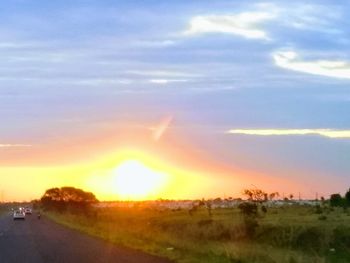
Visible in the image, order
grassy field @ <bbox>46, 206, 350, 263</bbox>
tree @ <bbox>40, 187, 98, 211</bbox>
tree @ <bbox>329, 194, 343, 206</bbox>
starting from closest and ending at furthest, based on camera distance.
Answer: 1. grassy field @ <bbox>46, 206, 350, 263</bbox>
2. tree @ <bbox>329, 194, 343, 206</bbox>
3. tree @ <bbox>40, 187, 98, 211</bbox>

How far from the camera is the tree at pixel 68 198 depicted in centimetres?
16688

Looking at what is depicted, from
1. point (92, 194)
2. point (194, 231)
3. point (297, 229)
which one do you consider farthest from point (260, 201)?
point (92, 194)

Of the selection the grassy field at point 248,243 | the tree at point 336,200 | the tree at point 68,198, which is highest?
the tree at point 68,198

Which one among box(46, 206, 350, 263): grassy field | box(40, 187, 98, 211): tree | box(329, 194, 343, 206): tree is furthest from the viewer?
box(40, 187, 98, 211): tree

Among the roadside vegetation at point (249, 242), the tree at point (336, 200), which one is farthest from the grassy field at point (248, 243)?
the tree at point (336, 200)

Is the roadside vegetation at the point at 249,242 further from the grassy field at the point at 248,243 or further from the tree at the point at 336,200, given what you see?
the tree at the point at 336,200

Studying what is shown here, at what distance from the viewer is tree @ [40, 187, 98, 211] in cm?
16688

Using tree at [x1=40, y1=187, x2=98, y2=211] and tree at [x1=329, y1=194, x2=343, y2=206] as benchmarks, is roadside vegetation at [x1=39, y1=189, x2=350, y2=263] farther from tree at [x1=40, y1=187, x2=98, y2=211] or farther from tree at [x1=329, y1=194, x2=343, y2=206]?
tree at [x1=40, y1=187, x2=98, y2=211]

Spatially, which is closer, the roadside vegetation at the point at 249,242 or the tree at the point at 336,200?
the roadside vegetation at the point at 249,242

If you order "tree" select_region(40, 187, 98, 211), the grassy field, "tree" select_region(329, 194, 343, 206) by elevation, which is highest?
"tree" select_region(40, 187, 98, 211)

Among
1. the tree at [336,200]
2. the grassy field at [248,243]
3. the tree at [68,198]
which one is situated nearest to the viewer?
the grassy field at [248,243]

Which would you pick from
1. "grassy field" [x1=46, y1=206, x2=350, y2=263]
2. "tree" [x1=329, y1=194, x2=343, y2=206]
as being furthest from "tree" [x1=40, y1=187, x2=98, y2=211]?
"grassy field" [x1=46, y1=206, x2=350, y2=263]

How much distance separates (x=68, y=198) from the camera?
176 metres

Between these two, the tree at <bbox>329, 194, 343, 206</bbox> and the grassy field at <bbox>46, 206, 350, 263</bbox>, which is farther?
the tree at <bbox>329, 194, 343, 206</bbox>
